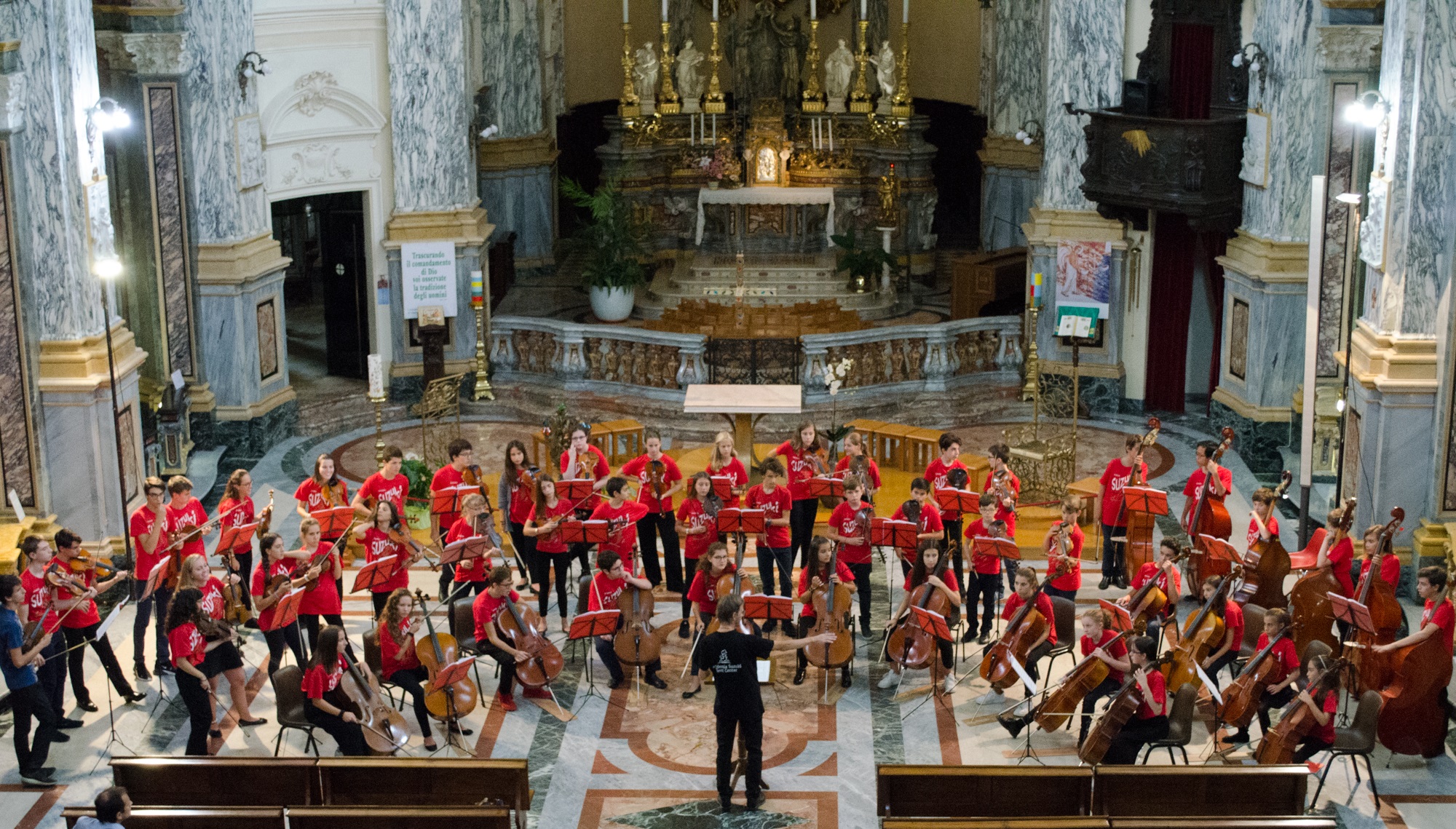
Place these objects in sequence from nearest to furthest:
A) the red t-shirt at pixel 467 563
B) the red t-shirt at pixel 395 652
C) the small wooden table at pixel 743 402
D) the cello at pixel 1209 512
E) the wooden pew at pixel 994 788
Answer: the wooden pew at pixel 994 788, the red t-shirt at pixel 395 652, the red t-shirt at pixel 467 563, the cello at pixel 1209 512, the small wooden table at pixel 743 402

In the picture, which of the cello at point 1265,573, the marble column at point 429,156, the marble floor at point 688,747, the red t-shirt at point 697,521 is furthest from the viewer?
the marble column at point 429,156

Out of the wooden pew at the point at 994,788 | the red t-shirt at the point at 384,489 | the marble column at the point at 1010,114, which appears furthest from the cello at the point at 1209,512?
the marble column at the point at 1010,114

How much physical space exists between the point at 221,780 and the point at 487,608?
2.50m

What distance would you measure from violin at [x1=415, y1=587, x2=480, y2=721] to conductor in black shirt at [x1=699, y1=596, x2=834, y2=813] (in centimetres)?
191

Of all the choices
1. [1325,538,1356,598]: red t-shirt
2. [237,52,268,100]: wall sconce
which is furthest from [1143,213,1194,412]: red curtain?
[237,52,268,100]: wall sconce

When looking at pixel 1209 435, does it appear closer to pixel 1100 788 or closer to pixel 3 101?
pixel 1100 788

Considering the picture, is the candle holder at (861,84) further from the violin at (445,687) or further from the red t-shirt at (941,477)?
the violin at (445,687)

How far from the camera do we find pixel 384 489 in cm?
1460

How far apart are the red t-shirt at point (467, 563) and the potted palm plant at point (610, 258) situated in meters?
10.3

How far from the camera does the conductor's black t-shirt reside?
1112cm

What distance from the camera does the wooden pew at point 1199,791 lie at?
10398 millimetres

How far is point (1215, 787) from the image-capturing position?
1048 centimetres

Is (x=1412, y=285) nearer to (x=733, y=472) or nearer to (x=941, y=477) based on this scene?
(x=941, y=477)

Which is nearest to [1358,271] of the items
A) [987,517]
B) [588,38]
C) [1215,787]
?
[987,517]
